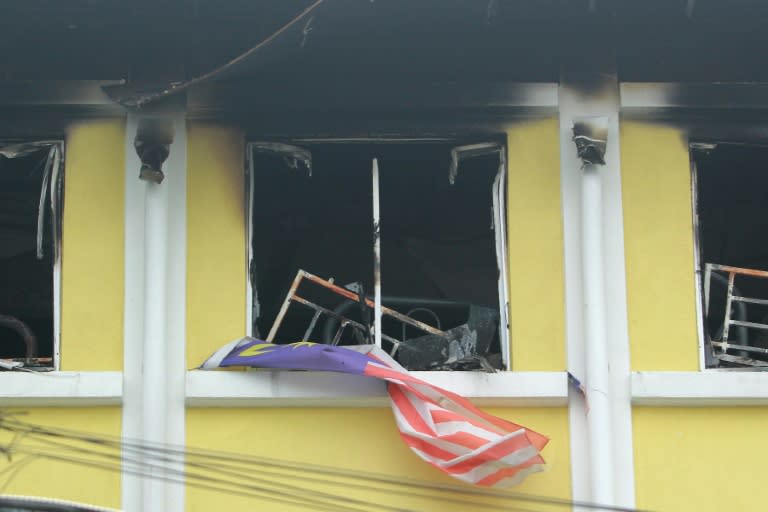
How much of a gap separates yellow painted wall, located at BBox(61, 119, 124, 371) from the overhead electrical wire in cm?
54

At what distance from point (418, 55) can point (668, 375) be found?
2.74 metres

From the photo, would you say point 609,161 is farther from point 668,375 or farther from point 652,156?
point 668,375

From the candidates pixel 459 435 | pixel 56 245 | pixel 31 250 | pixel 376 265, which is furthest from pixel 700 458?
Result: pixel 31 250

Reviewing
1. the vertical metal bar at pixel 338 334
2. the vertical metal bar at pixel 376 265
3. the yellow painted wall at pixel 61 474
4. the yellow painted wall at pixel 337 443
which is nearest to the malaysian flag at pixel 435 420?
the yellow painted wall at pixel 337 443

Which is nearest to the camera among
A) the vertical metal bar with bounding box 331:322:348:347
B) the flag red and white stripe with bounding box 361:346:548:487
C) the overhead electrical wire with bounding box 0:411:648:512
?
the flag red and white stripe with bounding box 361:346:548:487

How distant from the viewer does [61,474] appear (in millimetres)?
7043

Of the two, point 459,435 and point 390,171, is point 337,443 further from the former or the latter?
Answer: point 390,171

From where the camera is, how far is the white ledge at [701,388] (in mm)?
7051

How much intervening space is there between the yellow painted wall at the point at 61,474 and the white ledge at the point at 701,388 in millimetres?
3392

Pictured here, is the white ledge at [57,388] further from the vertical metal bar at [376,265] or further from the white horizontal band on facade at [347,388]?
the vertical metal bar at [376,265]

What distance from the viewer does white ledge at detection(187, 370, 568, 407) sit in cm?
708

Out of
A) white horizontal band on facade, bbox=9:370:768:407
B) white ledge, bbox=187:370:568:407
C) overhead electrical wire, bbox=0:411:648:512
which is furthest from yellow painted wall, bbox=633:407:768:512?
white ledge, bbox=187:370:568:407

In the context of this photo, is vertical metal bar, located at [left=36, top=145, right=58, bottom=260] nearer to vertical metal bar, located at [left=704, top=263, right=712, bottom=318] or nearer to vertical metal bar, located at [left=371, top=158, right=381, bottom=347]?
vertical metal bar, located at [left=371, top=158, right=381, bottom=347]

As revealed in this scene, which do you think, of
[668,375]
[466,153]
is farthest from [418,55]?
[668,375]
